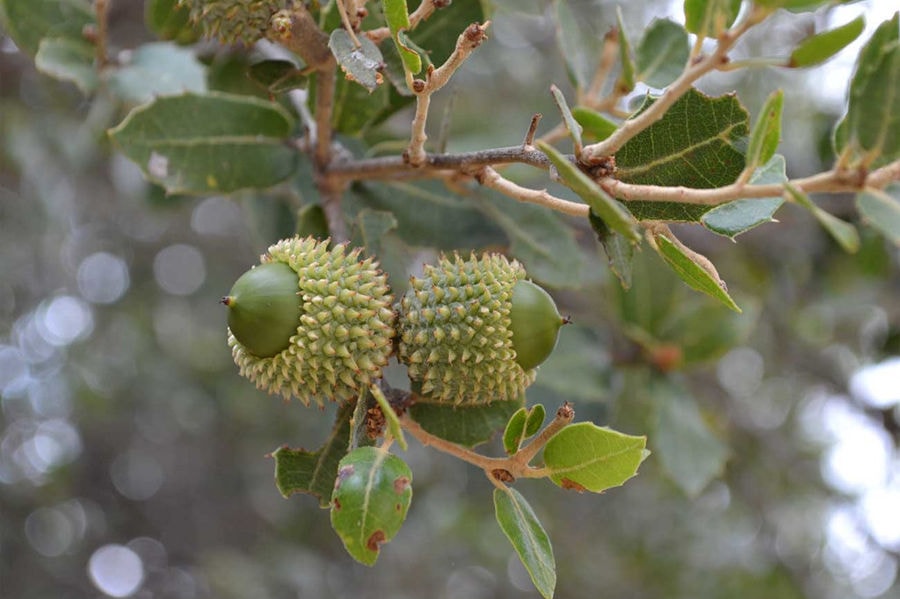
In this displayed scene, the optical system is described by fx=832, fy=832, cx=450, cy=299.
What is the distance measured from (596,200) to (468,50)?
11.3 inches

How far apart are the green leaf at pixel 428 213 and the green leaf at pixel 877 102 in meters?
0.94

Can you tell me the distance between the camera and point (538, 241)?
181 centimetres

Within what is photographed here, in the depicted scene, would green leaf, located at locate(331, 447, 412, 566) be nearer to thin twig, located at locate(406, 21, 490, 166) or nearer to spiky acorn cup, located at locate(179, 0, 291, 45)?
thin twig, located at locate(406, 21, 490, 166)

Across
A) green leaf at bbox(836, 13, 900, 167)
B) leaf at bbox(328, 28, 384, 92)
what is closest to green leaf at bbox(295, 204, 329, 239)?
leaf at bbox(328, 28, 384, 92)

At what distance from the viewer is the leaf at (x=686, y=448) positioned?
2.24 m

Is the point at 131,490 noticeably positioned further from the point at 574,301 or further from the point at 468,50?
the point at 468,50

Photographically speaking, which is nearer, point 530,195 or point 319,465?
point 530,195

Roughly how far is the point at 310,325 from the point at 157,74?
1.07m

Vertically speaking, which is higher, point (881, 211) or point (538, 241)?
point (881, 211)

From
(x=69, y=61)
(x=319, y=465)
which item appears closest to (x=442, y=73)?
(x=319, y=465)

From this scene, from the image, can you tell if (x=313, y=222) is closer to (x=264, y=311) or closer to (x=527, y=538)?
(x=264, y=311)

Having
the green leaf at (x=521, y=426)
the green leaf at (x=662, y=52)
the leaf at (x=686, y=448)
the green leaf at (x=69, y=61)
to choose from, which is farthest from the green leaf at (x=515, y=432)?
the green leaf at (x=69, y=61)

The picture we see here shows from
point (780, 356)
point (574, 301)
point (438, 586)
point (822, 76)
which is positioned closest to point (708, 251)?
point (574, 301)

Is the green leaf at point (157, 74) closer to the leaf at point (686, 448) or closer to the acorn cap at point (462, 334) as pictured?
the acorn cap at point (462, 334)
